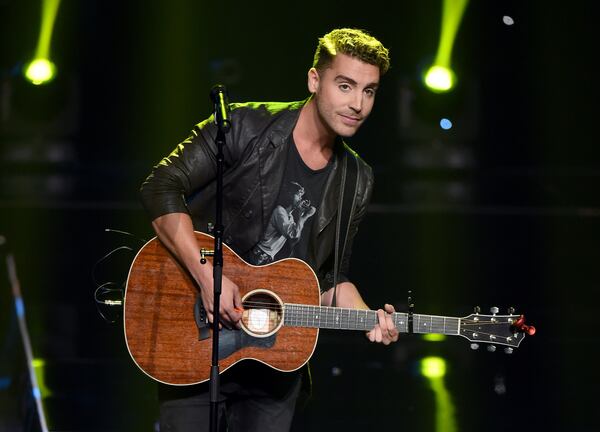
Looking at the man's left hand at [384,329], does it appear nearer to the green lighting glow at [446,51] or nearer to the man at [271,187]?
the man at [271,187]

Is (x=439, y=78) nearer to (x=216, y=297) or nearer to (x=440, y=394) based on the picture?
(x=440, y=394)

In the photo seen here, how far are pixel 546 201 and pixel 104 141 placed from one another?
4.79 metres

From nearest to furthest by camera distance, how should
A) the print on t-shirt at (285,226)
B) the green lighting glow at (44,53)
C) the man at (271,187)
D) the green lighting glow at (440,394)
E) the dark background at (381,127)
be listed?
the man at (271,187) < the print on t-shirt at (285,226) < the green lighting glow at (440,394) < the dark background at (381,127) < the green lighting glow at (44,53)

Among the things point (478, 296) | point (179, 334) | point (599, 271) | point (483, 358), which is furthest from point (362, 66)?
point (599, 271)

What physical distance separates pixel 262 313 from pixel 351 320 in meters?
0.33

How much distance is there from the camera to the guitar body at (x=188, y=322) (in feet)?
11.5

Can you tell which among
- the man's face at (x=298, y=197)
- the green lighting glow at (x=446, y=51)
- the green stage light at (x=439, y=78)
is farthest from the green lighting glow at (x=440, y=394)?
the green stage light at (x=439, y=78)

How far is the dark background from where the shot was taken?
8773mm

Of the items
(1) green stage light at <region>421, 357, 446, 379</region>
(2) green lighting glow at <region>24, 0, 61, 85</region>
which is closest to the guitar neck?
(1) green stage light at <region>421, 357, 446, 379</region>

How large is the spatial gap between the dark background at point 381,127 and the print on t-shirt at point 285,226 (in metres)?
4.33

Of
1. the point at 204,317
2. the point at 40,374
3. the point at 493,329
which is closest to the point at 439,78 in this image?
the point at 40,374

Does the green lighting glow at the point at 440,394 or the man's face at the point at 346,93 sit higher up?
the man's face at the point at 346,93

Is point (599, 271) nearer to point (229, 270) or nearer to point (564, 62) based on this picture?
point (564, 62)

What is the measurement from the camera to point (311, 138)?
3.75m
